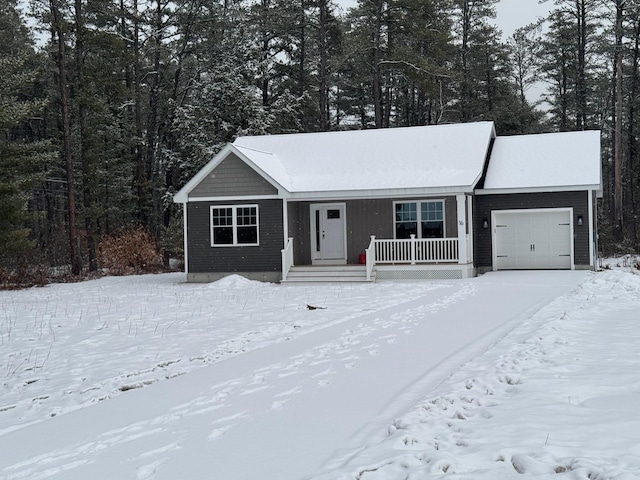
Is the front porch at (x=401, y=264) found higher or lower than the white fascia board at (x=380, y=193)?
lower

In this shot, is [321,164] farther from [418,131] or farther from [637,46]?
[637,46]

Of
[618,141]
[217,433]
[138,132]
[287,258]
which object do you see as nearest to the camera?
[217,433]

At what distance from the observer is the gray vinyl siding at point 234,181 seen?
20.4 meters

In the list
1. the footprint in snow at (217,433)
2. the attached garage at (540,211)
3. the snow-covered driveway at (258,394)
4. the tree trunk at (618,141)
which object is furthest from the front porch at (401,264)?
the footprint in snow at (217,433)

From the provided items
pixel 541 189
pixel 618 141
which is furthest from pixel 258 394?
pixel 618 141

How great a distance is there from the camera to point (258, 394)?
6.29m

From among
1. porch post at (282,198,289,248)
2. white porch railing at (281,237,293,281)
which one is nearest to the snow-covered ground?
white porch railing at (281,237,293,281)

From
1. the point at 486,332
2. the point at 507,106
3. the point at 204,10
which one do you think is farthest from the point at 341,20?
the point at 486,332

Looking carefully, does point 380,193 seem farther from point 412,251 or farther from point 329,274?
point 329,274

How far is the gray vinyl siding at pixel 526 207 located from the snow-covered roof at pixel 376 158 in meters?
1.53

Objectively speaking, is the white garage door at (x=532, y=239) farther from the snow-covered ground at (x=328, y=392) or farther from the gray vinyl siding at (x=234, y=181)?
the snow-covered ground at (x=328, y=392)

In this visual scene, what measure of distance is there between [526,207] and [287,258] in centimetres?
772

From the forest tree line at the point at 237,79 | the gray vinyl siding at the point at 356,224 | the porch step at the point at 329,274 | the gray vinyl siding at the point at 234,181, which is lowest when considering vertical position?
the porch step at the point at 329,274

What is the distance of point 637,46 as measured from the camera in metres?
33.4
